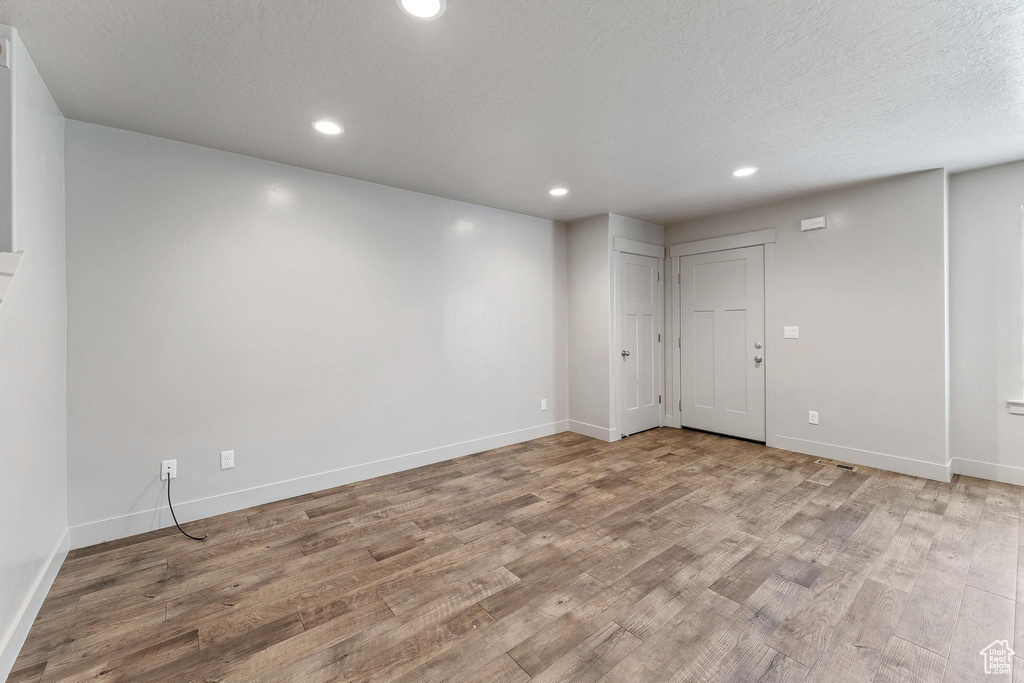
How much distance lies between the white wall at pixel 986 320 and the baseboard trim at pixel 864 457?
0.33 meters

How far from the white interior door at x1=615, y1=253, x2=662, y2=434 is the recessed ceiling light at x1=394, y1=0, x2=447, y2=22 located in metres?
3.38

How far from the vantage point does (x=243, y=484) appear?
294 cm

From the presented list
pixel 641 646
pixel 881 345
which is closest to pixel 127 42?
pixel 641 646

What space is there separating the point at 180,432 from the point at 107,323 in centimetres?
76

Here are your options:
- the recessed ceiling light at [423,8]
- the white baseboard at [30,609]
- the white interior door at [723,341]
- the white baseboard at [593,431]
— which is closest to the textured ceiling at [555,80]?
the recessed ceiling light at [423,8]

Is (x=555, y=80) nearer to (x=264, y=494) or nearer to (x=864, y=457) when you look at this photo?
(x=264, y=494)

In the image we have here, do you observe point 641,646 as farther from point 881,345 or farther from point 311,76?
point 881,345

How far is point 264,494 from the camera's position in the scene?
3.01 m

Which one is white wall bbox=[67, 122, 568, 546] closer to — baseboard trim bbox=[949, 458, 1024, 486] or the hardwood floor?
the hardwood floor

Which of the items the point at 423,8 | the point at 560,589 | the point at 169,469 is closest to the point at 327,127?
the point at 423,8

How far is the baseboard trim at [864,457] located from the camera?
334 cm

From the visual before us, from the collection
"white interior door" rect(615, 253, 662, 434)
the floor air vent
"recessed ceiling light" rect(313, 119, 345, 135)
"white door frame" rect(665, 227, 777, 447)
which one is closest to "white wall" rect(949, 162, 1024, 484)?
the floor air vent

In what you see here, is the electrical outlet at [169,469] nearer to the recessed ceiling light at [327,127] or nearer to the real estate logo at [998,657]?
the recessed ceiling light at [327,127]

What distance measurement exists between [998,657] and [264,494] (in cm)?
381
